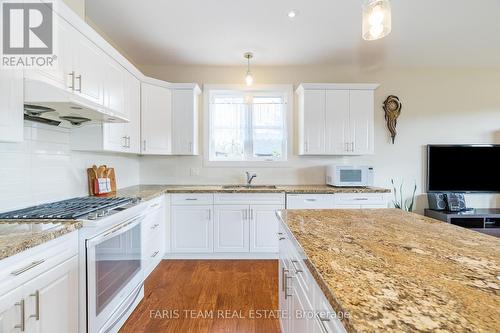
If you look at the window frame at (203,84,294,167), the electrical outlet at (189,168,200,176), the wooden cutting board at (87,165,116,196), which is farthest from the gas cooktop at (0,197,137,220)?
the window frame at (203,84,294,167)

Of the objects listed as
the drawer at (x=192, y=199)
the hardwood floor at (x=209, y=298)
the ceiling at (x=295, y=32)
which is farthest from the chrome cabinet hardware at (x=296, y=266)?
the ceiling at (x=295, y=32)

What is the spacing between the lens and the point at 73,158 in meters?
2.35

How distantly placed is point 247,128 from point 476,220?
131 inches

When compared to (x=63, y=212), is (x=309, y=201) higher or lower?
lower

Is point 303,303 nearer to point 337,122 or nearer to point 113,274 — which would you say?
point 113,274

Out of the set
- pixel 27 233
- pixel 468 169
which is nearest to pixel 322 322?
pixel 27 233

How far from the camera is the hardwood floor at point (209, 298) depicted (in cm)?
196

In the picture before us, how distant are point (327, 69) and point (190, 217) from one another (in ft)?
9.36

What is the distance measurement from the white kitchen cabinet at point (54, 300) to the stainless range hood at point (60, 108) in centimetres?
91

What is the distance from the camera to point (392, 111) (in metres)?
3.76

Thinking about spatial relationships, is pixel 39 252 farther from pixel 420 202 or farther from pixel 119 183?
pixel 420 202

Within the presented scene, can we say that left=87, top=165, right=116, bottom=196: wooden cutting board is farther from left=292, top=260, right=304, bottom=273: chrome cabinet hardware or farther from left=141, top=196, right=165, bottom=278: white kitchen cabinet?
left=292, top=260, right=304, bottom=273: chrome cabinet hardware

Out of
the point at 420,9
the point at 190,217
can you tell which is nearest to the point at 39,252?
the point at 190,217

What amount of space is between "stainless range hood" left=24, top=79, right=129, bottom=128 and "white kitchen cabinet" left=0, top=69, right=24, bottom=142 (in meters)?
0.04
